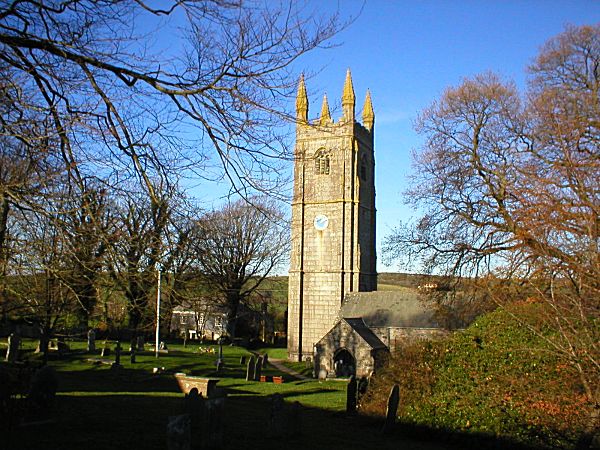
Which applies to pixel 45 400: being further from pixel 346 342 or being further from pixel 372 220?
pixel 372 220

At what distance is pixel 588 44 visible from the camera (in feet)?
53.3

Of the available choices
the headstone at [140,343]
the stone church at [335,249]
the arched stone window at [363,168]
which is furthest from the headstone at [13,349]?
the arched stone window at [363,168]

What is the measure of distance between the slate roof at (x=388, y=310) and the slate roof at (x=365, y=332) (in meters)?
0.65

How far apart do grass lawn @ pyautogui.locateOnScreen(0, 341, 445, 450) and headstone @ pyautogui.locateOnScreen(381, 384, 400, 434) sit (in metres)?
0.26

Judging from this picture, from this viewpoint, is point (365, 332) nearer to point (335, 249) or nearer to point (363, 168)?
point (335, 249)

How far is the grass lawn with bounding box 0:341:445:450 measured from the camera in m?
8.66

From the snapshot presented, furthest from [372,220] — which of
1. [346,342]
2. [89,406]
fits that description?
[89,406]

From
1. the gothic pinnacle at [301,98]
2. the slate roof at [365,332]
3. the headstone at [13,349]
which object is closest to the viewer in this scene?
the gothic pinnacle at [301,98]

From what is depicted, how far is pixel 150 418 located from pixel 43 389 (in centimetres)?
209

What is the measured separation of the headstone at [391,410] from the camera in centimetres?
1231

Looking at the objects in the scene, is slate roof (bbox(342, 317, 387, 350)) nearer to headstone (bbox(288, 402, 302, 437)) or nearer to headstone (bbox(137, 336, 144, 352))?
headstone (bbox(137, 336, 144, 352))

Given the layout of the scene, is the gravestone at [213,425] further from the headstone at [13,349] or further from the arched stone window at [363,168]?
the arched stone window at [363,168]

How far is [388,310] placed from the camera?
33938 mm

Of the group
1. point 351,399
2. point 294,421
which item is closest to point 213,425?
point 294,421
